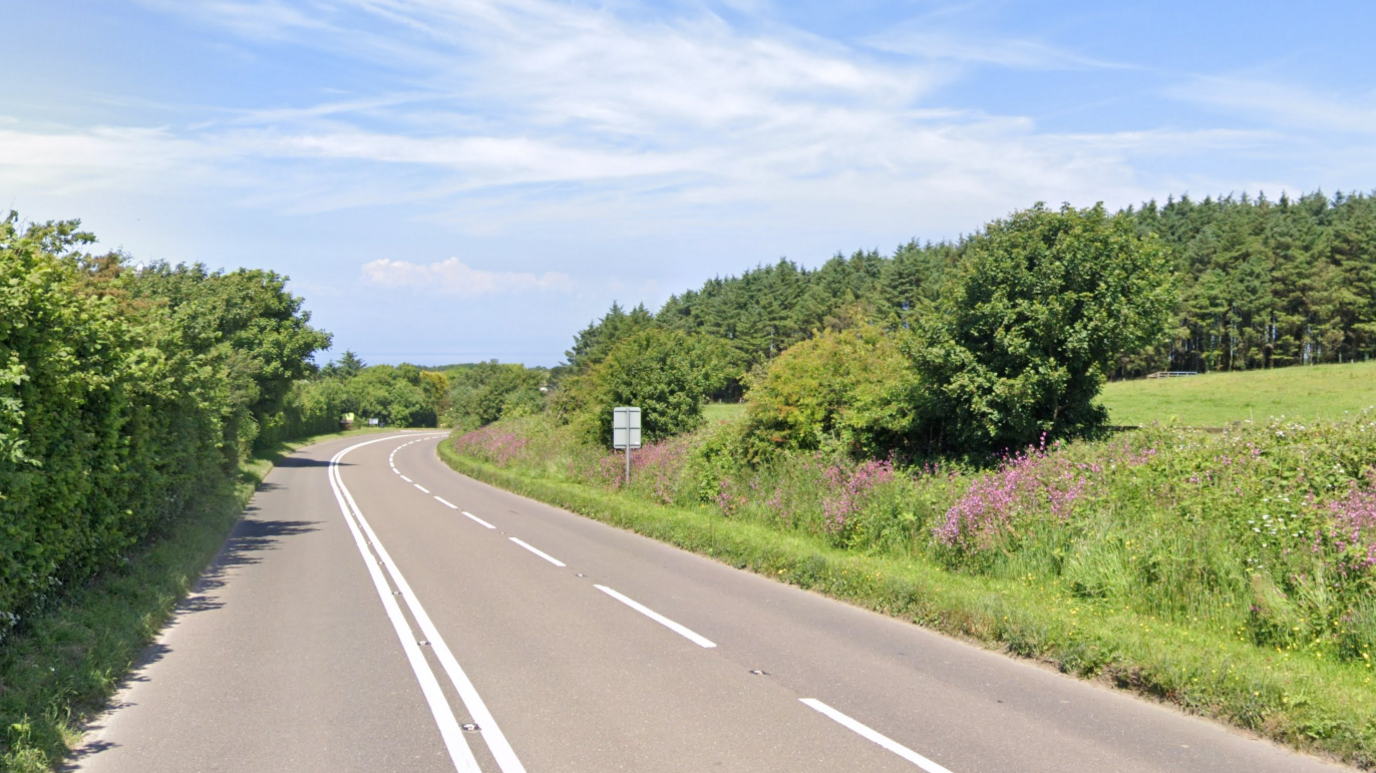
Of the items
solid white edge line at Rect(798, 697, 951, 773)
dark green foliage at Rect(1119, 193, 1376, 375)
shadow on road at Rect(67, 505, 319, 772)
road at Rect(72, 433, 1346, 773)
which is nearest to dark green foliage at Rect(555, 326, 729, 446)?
shadow on road at Rect(67, 505, 319, 772)

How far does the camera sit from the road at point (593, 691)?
18.4 ft

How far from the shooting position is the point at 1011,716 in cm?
643

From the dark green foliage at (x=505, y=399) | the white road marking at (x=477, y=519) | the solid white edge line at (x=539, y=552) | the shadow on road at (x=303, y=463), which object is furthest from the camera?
the dark green foliage at (x=505, y=399)

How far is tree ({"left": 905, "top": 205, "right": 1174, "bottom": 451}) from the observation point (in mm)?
13875

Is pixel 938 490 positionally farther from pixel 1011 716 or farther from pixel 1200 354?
pixel 1200 354

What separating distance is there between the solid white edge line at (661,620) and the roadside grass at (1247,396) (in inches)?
1076

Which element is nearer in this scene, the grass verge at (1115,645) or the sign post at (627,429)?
the grass verge at (1115,645)

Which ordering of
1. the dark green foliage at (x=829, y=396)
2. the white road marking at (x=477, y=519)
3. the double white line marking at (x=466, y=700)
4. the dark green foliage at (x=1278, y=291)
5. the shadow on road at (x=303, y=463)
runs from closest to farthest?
1. the double white line marking at (x=466, y=700)
2. the dark green foliage at (x=829, y=396)
3. the white road marking at (x=477, y=519)
4. the shadow on road at (x=303, y=463)
5. the dark green foliage at (x=1278, y=291)

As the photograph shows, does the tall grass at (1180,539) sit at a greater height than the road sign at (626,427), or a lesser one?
lesser

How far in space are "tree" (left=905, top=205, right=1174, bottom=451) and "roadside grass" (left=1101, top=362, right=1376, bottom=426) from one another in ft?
67.4

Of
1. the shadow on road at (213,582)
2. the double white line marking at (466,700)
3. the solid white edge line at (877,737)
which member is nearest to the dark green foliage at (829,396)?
the double white line marking at (466,700)

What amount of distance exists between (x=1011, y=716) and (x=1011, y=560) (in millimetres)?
4855

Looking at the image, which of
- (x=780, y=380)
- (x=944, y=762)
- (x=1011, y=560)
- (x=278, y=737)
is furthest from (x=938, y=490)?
(x=278, y=737)

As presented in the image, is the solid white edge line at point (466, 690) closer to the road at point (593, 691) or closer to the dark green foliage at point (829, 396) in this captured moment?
the road at point (593, 691)
